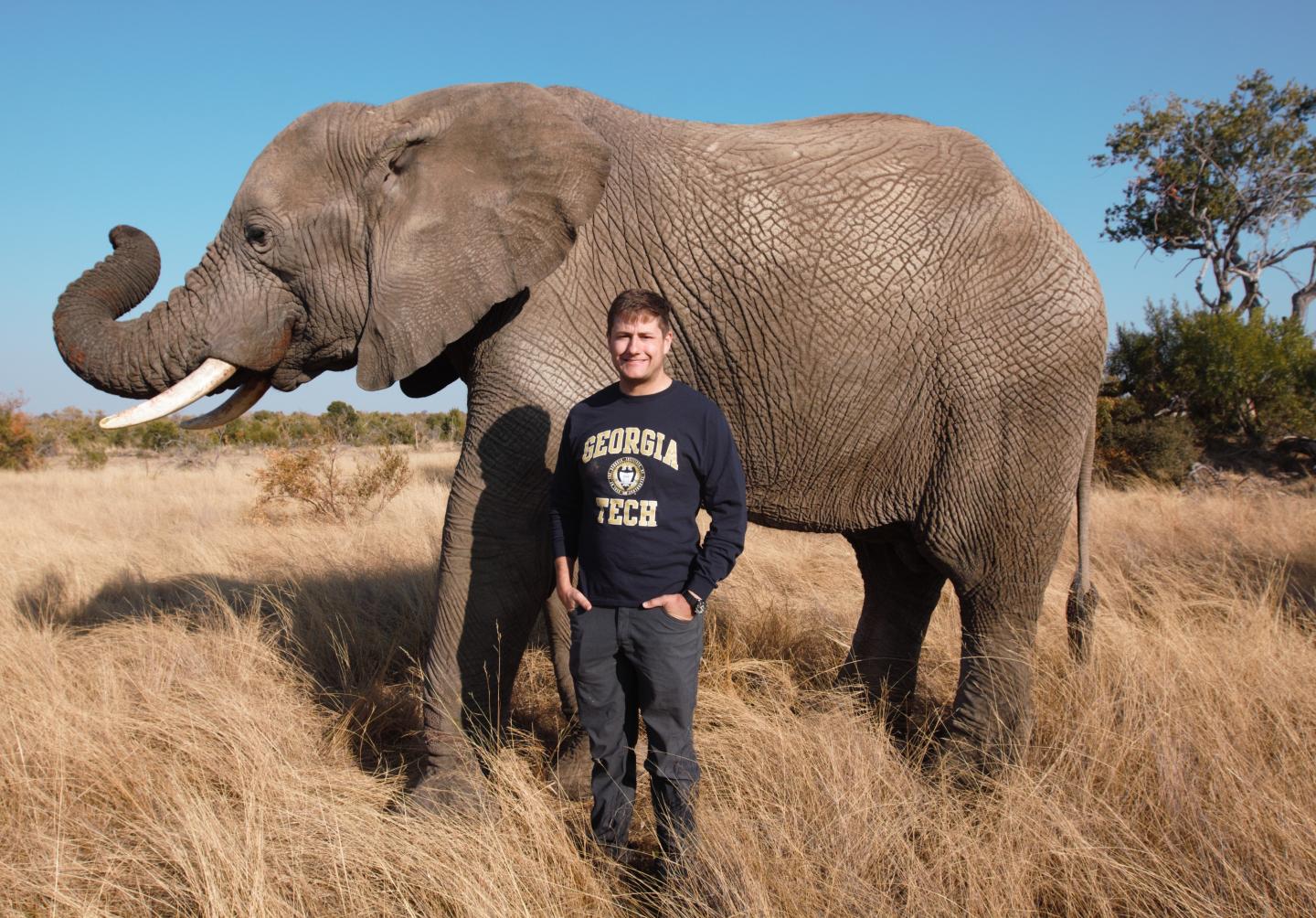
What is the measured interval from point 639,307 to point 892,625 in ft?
8.58

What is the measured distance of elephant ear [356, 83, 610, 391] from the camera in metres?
3.13

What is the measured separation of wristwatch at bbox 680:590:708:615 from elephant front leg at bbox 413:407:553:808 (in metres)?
0.82

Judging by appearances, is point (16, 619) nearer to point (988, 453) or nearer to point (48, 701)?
point (48, 701)

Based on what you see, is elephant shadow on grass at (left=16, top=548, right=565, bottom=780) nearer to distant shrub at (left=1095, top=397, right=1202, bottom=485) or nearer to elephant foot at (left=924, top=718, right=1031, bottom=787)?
elephant foot at (left=924, top=718, right=1031, bottom=787)

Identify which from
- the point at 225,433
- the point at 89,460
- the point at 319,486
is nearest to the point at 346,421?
the point at 225,433

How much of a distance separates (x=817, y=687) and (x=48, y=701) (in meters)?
3.69

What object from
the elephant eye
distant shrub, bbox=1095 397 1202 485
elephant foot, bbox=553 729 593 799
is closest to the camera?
the elephant eye

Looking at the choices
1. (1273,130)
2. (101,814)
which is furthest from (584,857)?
(1273,130)

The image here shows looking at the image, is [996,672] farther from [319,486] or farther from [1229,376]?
[1229,376]

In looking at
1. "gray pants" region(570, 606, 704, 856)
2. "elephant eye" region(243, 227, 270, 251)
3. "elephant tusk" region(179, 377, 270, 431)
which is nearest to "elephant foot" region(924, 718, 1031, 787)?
"gray pants" region(570, 606, 704, 856)

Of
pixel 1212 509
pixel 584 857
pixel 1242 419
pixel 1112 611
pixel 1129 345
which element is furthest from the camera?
pixel 1129 345

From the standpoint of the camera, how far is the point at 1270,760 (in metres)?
3.32

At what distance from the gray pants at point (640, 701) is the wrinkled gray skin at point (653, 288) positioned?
645 mm

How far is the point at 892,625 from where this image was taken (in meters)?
4.39
